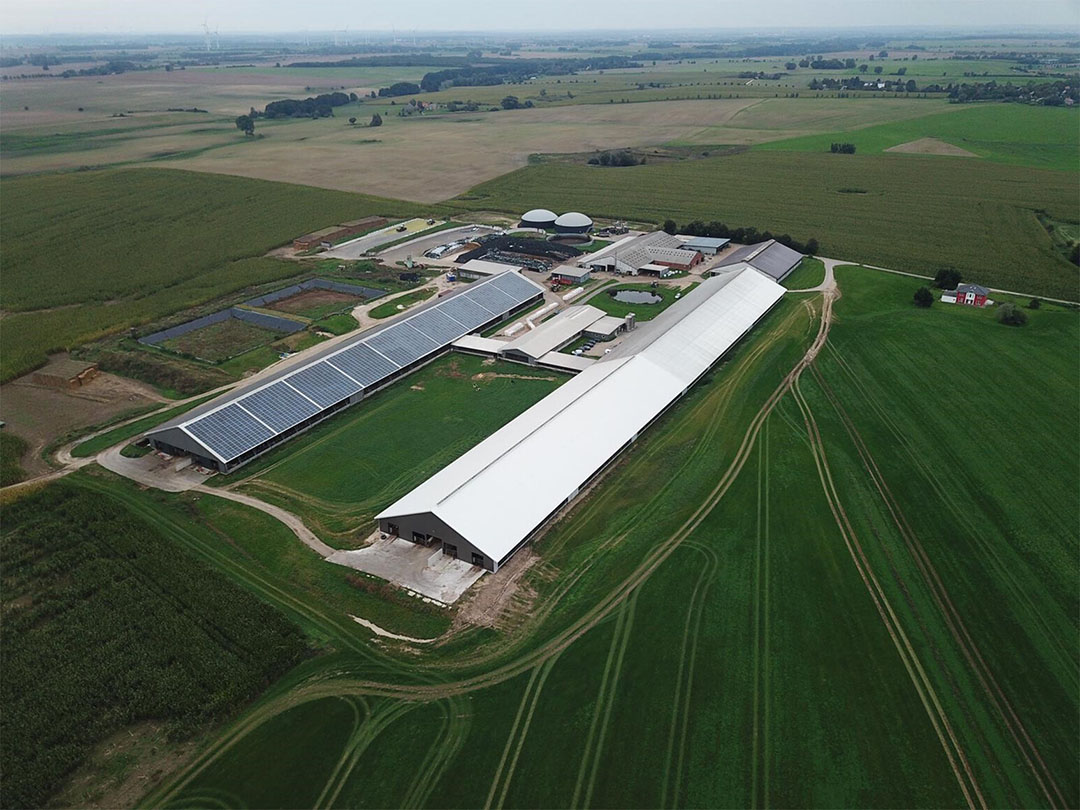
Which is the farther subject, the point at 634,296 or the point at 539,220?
the point at 539,220

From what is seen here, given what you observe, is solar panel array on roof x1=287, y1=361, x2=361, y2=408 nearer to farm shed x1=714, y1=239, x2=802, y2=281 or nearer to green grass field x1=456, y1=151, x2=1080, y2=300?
farm shed x1=714, y1=239, x2=802, y2=281

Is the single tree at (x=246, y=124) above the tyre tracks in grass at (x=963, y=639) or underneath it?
above

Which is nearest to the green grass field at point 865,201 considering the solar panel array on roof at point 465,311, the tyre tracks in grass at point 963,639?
the solar panel array on roof at point 465,311

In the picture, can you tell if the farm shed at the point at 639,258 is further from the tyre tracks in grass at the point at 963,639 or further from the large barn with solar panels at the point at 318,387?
Result: the tyre tracks in grass at the point at 963,639

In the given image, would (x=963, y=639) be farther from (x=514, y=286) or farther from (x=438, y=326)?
(x=514, y=286)

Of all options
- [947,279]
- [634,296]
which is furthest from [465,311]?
[947,279]
